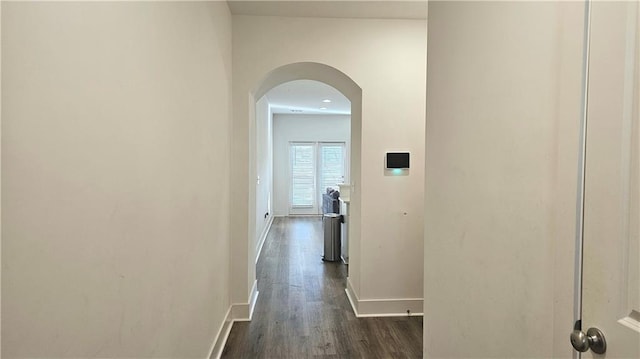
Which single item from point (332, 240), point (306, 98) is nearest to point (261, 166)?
point (306, 98)

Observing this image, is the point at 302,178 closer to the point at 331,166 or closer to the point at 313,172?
the point at 313,172

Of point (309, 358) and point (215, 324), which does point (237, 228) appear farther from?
point (309, 358)

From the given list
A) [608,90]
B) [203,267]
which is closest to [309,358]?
[203,267]

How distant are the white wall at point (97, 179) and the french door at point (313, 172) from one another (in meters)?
8.01

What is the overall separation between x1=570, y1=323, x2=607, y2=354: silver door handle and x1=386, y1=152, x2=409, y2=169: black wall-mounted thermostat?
2380 mm

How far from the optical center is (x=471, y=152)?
1440mm

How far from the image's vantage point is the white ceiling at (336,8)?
9.60ft

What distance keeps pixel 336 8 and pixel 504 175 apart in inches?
91.3

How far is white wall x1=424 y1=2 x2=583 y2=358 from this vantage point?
3.30 ft

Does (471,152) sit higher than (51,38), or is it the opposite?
(51,38)

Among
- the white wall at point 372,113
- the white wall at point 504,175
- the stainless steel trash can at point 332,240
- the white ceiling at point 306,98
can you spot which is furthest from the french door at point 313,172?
the white wall at point 504,175

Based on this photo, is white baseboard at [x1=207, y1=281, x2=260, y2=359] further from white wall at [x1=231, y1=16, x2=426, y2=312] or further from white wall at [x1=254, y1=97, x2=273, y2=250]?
white wall at [x1=254, y1=97, x2=273, y2=250]

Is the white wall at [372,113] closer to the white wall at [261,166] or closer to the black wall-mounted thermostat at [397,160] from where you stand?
the black wall-mounted thermostat at [397,160]

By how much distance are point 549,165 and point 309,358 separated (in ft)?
7.16
